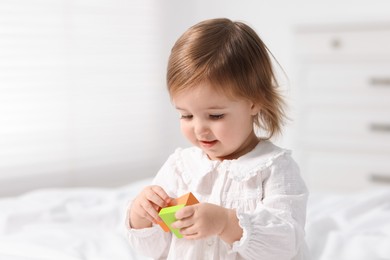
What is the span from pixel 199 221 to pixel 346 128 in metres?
2.24

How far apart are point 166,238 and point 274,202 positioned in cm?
24


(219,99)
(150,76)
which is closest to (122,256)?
(219,99)

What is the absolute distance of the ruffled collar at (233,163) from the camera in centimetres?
118

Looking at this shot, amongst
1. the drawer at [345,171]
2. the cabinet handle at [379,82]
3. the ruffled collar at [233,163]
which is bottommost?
the drawer at [345,171]

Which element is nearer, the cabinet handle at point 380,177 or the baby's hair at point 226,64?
the baby's hair at point 226,64

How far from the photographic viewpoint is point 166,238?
49.3 inches

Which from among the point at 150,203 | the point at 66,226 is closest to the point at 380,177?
the point at 66,226

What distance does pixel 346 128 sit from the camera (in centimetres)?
314

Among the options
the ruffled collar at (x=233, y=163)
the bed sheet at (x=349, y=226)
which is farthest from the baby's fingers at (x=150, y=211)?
the bed sheet at (x=349, y=226)

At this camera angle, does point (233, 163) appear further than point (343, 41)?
No

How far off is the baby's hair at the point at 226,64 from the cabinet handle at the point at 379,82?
6.26 feet

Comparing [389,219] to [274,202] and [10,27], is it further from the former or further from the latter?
[10,27]

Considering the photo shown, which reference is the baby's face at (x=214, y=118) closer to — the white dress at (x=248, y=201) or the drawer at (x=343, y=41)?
the white dress at (x=248, y=201)

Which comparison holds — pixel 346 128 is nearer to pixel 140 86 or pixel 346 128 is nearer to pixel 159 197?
pixel 140 86
